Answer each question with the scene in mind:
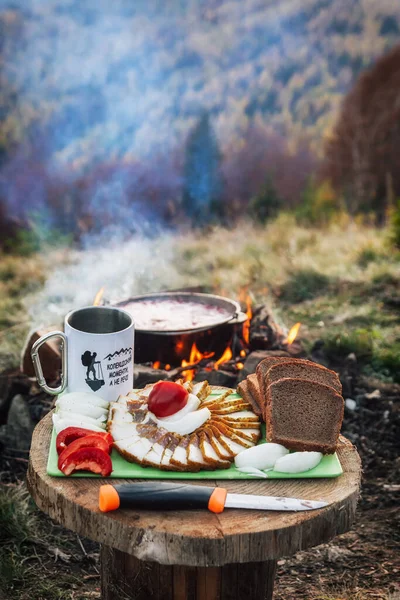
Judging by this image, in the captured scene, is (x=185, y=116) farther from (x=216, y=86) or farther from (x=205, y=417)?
(x=205, y=417)

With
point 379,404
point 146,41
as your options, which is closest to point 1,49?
A: point 146,41

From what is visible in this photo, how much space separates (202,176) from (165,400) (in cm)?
1331

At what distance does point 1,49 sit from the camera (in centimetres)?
1584

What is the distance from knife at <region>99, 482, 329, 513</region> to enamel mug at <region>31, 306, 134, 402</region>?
0.54 metres

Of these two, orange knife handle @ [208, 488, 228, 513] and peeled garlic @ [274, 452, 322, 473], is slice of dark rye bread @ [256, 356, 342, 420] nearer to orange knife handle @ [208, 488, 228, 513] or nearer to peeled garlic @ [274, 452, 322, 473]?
peeled garlic @ [274, 452, 322, 473]

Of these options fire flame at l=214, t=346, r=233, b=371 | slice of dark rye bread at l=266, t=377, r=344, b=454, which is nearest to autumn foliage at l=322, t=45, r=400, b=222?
fire flame at l=214, t=346, r=233, b=371

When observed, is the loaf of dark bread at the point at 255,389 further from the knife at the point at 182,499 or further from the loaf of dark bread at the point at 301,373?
the knife at the point at 182,499

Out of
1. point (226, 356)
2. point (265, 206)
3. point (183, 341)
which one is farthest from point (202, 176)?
point (183, 341)

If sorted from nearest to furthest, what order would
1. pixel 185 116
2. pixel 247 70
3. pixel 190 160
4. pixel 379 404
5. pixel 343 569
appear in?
pixel 343 569 < pixel 379 404 < pixel 190 160 < pixel 185 116 < pixel 247 70

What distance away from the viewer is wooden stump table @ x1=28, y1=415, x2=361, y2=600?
197 cm

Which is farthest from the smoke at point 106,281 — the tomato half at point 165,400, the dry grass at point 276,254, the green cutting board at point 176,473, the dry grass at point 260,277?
the green cutting board at point 176,473

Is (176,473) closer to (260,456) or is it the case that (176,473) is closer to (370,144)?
(260,456)

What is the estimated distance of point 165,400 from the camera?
235 cm

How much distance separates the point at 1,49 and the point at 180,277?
10441 millimetres
